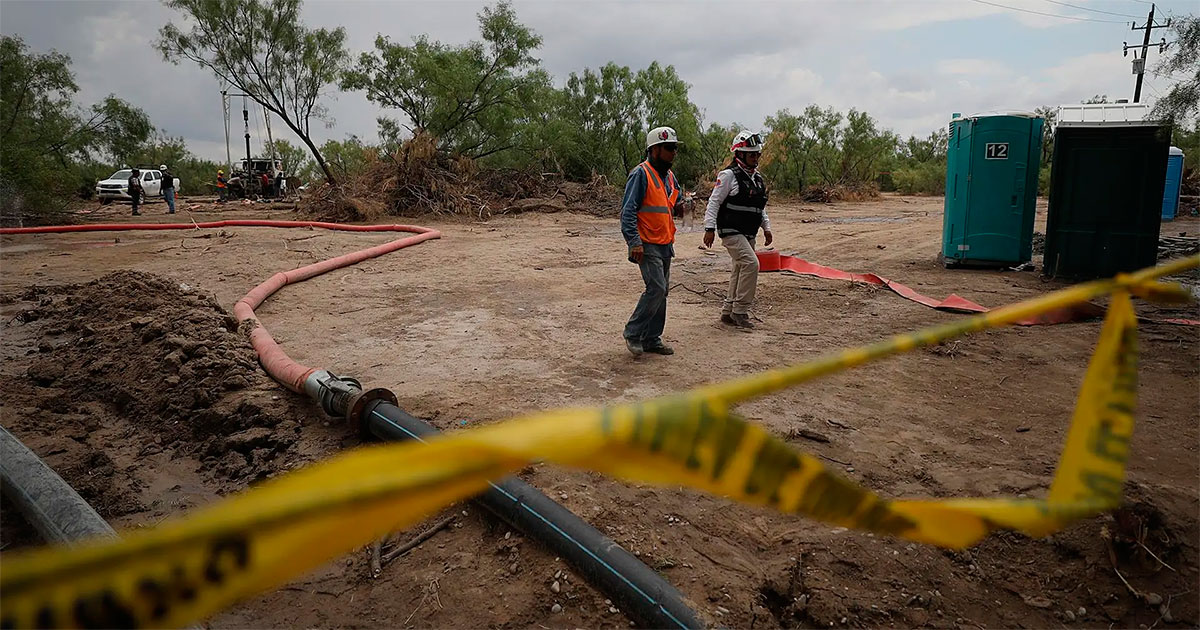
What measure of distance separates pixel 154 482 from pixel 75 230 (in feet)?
51.2

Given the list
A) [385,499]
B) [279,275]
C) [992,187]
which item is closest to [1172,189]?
[992,187]

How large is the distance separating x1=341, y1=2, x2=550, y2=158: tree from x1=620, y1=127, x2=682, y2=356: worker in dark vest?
1836 cm

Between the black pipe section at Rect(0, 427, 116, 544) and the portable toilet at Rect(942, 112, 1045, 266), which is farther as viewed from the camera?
the portable toilet at Rect(942, 112, 1045, 266)

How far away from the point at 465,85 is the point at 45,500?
22.0 m

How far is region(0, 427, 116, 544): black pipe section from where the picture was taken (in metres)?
2.54

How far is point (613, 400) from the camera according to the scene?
Answer: 4.86 m

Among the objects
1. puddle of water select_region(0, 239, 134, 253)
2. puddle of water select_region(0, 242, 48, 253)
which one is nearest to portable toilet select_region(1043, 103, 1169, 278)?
puddle of water select_region(0, 239, 134, 253)

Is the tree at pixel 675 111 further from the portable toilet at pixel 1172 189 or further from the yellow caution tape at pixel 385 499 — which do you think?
the yellow caution tape at pixel 385 499

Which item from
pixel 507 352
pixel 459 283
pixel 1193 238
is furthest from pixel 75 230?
pixel 1193 238

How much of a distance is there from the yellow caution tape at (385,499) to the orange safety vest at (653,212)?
4546 millimetres

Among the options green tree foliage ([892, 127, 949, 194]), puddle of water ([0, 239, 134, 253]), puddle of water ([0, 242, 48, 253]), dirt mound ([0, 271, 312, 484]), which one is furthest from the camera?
green tree foliage ([892, 127, 949, 194])

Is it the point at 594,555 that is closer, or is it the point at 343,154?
the point at 594,555

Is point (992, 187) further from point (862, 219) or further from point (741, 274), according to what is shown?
point (862, 219)

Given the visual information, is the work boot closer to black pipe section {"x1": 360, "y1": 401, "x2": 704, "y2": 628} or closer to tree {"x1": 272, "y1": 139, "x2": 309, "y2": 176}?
black pipe section {"x1": 360, "y1": 401, "x2": 704, "y2": 628}
